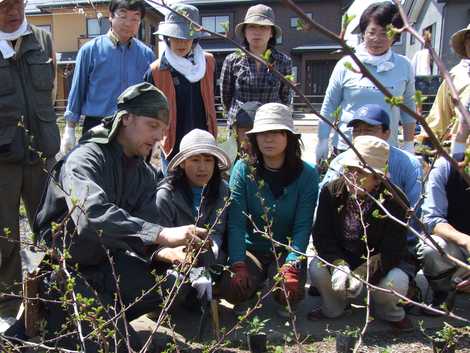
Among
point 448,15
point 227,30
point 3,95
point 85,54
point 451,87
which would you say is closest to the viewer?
point 451,87

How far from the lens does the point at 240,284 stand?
3043 millimetres

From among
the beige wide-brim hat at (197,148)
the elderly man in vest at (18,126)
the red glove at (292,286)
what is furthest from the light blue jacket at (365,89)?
the elderly man in vest at (18,126)

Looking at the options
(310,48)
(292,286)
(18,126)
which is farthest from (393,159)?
(310,48)

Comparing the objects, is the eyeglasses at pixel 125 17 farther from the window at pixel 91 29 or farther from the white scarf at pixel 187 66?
the window at pixel 91 29

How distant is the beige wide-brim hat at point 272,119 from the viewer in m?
3.18

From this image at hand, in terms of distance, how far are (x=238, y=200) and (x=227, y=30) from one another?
2.17 m

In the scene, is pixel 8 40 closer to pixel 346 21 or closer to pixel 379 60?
pixel 379 60

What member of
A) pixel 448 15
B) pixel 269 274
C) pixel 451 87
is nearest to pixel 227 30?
pixel 451 87

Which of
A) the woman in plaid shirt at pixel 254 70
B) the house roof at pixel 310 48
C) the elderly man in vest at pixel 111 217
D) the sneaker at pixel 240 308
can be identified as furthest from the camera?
the house roof at pixel 310 48

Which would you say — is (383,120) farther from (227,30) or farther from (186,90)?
(227,30)

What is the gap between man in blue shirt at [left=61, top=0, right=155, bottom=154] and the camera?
369 centimetres

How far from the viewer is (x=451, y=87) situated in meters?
0.90

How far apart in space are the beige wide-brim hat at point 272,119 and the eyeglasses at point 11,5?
151cm

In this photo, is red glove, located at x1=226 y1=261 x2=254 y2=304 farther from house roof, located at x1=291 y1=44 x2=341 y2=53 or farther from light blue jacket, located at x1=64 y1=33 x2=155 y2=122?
house roof, located at x1=291 y1=44 x2=341 y2=53
